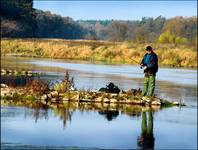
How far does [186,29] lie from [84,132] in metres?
173

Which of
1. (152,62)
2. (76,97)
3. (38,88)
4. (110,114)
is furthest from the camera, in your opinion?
(152,62)

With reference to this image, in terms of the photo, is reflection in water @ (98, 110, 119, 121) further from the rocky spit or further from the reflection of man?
the rocky spit

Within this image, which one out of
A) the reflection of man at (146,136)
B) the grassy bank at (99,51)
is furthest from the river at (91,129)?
the grassy bank at (99,51)

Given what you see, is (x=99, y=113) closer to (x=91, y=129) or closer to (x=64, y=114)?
(x=64, y=114)

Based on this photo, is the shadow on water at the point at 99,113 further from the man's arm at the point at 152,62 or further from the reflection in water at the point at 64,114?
the man's arm at the point at 152,62

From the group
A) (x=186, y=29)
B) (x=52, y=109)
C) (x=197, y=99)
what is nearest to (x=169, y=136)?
(x=52, y=109)

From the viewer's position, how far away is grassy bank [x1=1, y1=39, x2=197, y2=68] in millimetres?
74938

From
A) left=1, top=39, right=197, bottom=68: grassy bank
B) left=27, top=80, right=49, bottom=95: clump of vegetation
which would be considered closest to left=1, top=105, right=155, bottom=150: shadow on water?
left=27, top=80, right=49, bottom=95: clump of vegetation

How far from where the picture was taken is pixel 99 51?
82938 millimetres

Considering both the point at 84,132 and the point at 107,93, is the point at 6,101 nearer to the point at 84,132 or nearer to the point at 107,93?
the point at 107,93

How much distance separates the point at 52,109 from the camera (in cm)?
2055

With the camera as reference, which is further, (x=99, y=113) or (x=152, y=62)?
(x=152, y=62)

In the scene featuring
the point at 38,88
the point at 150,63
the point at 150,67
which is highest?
the point at 150,63

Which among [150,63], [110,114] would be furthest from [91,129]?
[150,63]
